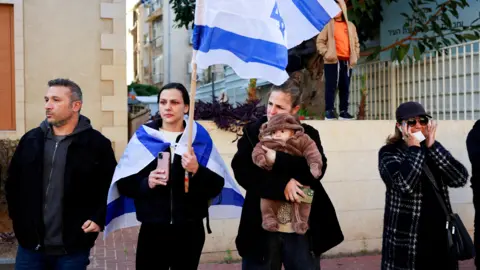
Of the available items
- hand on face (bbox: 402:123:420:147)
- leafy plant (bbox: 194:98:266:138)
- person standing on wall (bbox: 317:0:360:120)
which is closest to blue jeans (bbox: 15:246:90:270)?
hand on face (bbox: 402:123:420:147)

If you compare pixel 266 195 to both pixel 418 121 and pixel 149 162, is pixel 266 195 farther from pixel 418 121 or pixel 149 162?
pixel 418 121

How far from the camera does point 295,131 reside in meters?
4.29

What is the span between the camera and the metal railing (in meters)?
9.21

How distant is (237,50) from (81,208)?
1514 millimetres

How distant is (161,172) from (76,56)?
650 cm

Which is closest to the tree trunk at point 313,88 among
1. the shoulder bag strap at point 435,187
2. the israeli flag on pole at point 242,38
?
the shoulder bag strap at point 435,187

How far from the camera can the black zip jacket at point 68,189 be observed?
167 inches

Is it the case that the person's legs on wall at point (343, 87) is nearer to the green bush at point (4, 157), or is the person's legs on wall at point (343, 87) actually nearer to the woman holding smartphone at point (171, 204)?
the green bush at point (4, 157)

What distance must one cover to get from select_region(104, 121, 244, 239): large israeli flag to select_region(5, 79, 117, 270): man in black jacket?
231 mm

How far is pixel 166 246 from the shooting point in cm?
449

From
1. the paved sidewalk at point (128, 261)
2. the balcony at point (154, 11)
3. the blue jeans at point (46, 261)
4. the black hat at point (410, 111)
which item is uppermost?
the balcony at point (154, 11)

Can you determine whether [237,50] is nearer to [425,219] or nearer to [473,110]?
[425,219]

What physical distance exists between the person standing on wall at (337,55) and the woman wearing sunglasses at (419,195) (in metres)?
3.92

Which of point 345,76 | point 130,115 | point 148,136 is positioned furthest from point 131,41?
point 148,136
